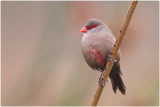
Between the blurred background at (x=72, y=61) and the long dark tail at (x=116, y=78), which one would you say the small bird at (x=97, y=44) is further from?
the blurred background at (x=72, y=61)

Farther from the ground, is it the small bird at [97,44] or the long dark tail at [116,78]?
the small bird at [97,44]

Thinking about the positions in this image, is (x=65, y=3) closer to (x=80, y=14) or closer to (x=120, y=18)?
(x=80, y=14)

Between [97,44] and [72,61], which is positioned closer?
[97,44]

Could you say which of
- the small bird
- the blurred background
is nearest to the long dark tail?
the small bird

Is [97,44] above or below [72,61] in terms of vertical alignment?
above

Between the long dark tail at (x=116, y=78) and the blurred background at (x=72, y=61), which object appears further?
the long dark tail at (x=116, y=78)

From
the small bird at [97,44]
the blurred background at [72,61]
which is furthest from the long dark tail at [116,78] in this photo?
the blurred background at [72,61]

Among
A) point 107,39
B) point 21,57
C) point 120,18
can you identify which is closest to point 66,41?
point 107,39
